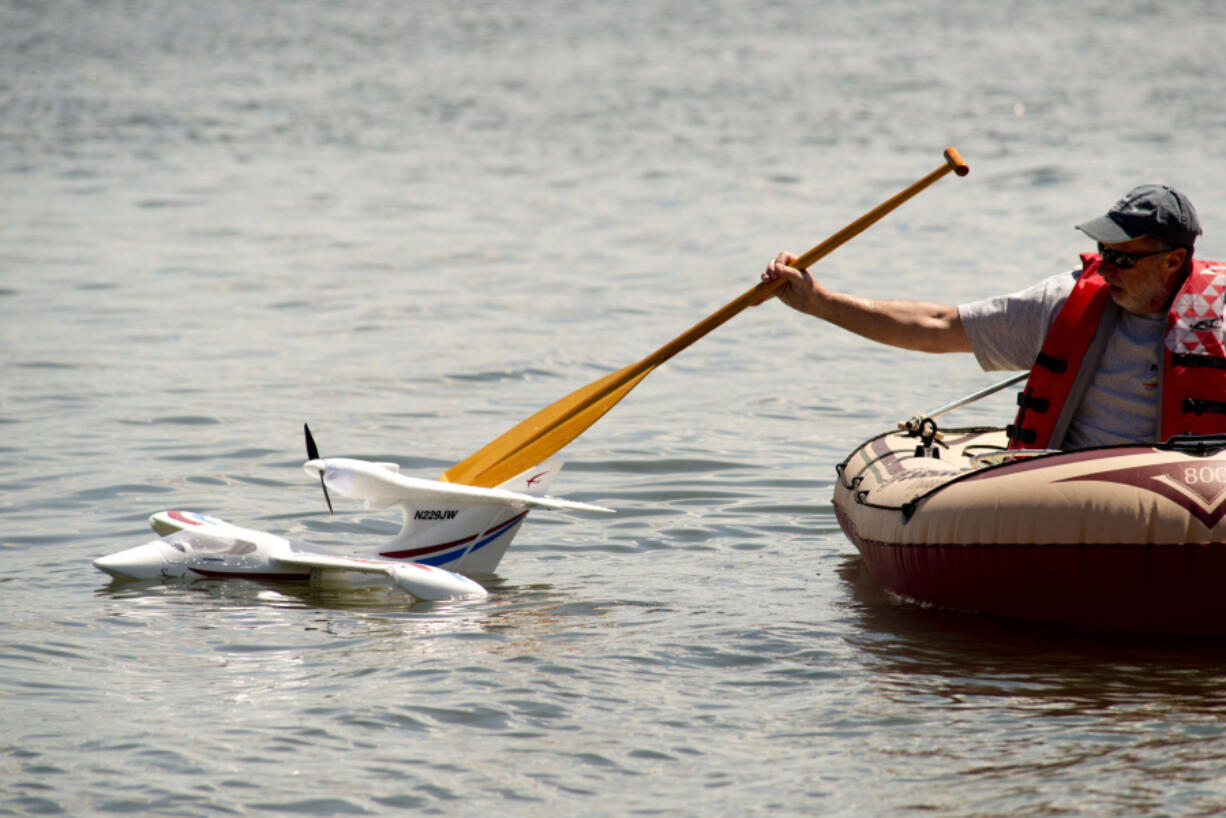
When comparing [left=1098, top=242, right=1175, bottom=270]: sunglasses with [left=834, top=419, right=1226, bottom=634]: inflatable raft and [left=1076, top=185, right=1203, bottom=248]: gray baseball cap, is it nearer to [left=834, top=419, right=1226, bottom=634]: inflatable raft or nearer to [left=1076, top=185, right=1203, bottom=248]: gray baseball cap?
[left=1076, top=185, right=1203, bottom=248]: gray baseball cap

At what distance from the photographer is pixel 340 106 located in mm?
24000

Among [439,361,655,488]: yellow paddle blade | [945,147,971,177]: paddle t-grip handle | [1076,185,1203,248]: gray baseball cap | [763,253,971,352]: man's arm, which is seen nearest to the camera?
[1076,185,1203,248]: gray baseball cap

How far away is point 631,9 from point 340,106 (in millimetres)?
12009

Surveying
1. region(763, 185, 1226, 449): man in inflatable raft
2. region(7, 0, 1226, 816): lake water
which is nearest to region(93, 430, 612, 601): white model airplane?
region(7, 0, 1226, 816): lake water

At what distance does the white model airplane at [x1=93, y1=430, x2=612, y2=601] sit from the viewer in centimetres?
583

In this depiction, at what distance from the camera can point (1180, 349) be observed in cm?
502

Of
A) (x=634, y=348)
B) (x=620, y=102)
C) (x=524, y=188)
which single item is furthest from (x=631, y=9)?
(x=634, y=348)

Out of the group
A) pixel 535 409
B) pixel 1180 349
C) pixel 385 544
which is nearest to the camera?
pixel 1180 349

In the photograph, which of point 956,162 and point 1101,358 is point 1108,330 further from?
point 956,162

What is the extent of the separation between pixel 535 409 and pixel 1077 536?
4.99 meters

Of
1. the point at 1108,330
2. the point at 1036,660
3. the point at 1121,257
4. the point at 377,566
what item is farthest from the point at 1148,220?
the point at 377,566

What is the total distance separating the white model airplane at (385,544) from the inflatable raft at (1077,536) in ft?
4.20

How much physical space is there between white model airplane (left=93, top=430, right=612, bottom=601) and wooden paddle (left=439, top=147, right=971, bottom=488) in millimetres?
187

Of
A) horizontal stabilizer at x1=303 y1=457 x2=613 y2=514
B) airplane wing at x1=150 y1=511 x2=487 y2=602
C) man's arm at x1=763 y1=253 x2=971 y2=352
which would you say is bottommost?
airplane wing at x1=150 y1=511 x2=487 y2=602
